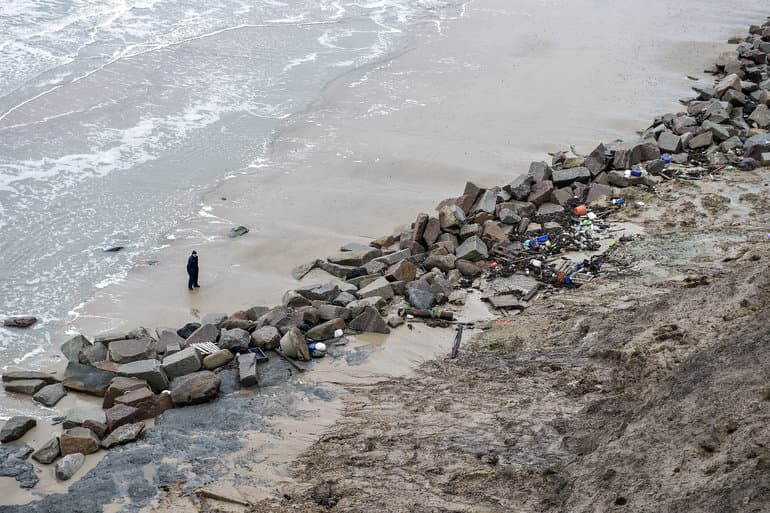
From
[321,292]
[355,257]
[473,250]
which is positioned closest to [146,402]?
[321,292]

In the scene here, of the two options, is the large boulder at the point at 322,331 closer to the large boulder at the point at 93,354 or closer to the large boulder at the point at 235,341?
the large boulder at the point at 235,341

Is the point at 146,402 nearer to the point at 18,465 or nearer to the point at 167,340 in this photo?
the point at 18,465

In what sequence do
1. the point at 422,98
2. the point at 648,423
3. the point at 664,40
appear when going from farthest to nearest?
1. the point at 664,40
2. the point at 422,98
3. the point at 648,423

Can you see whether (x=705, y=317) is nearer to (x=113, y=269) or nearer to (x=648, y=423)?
(x=648, y=423)

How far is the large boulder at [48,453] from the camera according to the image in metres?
8.20

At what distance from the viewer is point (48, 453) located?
324 inches

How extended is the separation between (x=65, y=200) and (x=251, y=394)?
7174 millimetres

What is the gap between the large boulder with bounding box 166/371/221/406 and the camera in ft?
29.7

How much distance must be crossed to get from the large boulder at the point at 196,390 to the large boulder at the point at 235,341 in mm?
716

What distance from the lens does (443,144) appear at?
1653 cm

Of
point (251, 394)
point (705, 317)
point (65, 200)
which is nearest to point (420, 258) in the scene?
point (251, 394)

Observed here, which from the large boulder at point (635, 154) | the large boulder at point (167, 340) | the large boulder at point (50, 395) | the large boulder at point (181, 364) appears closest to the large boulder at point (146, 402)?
the large boulder at point (181, 364)

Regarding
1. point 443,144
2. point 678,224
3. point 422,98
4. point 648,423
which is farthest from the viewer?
point 422,98

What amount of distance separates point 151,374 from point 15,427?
1.53 m
